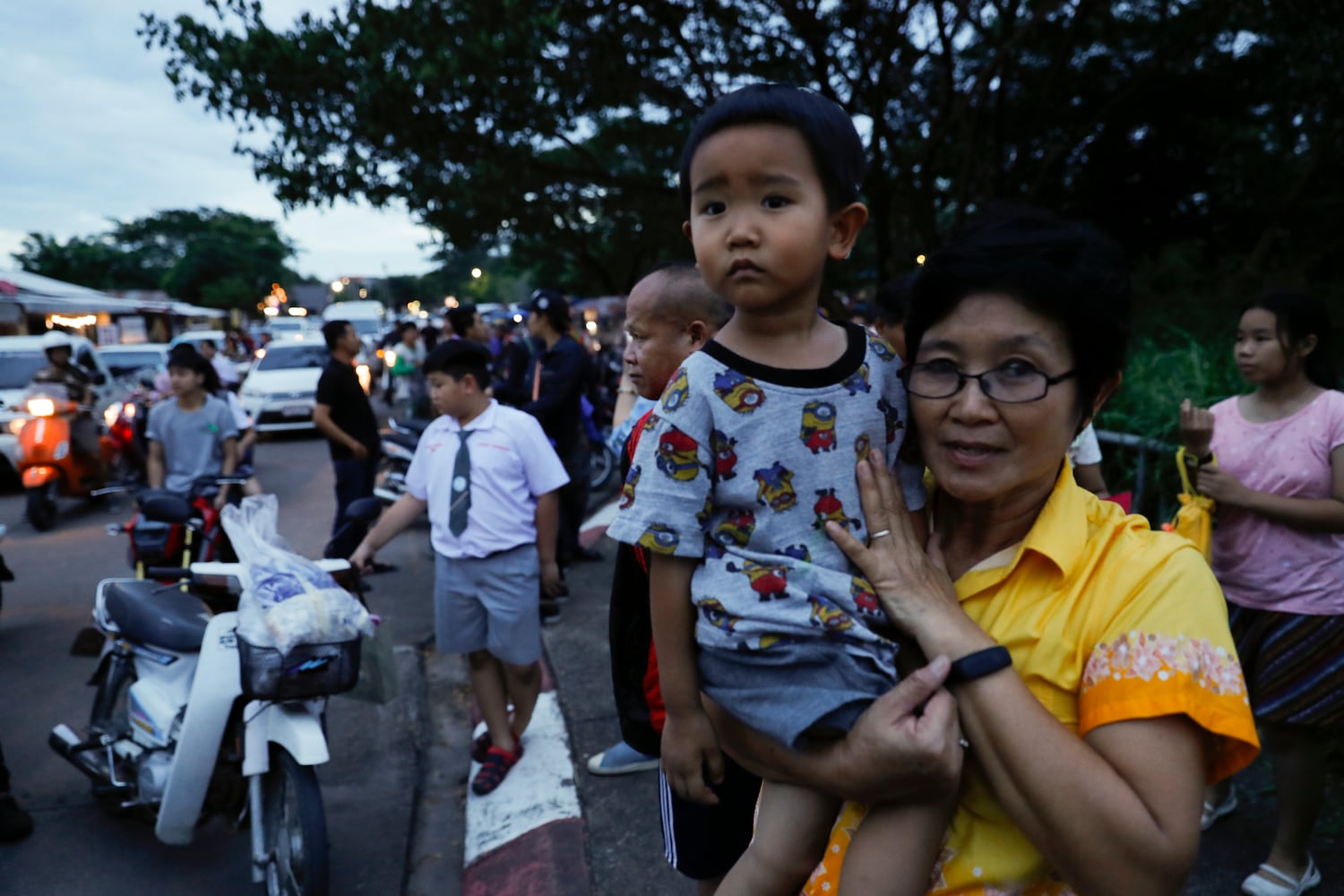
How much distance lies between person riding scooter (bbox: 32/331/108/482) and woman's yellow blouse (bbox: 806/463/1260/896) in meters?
10.0

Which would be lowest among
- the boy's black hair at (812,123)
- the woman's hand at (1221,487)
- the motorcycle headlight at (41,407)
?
the motorcycle headlight at (41,407)

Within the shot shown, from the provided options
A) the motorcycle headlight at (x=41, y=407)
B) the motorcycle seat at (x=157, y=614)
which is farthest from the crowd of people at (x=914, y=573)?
the motorcycle headlight at (x=41, y=407)

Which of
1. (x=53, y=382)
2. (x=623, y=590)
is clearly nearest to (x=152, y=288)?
(x=53, y=382)

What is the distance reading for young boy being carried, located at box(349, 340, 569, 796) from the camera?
Answer: 3914mm

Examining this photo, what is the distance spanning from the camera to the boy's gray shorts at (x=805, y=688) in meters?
1.33

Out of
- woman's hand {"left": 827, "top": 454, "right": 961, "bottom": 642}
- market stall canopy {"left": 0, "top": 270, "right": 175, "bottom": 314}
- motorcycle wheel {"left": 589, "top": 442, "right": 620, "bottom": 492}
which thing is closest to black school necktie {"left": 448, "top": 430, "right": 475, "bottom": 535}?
woman's hand {"left": 827, "top": 454, "right": 961, "bottom": 642}

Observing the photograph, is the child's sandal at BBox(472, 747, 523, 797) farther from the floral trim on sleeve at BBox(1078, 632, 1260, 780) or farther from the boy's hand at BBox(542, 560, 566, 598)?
the floral trim on sleeve at BBox(1078, 632, 1260, 780)

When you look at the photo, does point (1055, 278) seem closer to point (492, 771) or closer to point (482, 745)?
point (492, 771)

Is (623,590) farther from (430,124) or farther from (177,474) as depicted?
(430,124)

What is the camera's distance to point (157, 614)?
11.4ft

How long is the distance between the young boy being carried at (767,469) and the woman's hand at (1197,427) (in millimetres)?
1865

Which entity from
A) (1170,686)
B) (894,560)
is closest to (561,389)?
(894,560)

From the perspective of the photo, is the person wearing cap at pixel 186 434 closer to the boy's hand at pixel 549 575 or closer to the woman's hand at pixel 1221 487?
the boy's hand at pixel 549 575

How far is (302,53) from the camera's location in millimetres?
9203
